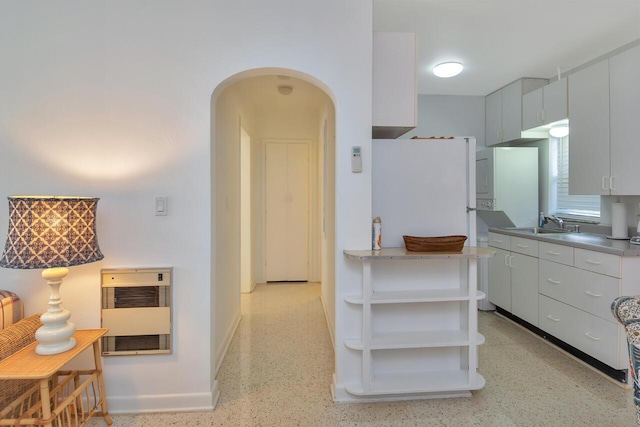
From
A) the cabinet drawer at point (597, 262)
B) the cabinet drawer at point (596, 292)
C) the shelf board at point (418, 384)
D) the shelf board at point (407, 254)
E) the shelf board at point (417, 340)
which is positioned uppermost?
the shelf board at point (407, 254)

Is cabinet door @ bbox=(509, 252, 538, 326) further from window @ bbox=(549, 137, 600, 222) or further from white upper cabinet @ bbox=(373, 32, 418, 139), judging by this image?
white upper cabinet @ bbox=(373, 32, 418, 139)

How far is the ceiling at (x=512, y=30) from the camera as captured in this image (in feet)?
7.36

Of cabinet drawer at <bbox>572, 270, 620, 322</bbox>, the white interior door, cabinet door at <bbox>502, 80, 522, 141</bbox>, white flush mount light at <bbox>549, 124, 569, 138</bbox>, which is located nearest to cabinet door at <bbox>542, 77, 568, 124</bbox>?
white flush mount light at <bbox>549, 124, 569, 138</bbox>

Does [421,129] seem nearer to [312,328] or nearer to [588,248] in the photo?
[588,248]

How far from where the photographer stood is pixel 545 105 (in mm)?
3168

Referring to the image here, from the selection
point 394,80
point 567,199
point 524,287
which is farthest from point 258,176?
point 567,199

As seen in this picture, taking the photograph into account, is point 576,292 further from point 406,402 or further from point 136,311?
point 136,311

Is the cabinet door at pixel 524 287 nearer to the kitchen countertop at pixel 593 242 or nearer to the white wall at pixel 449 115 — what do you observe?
the kitchen countertop at pixel 593 242

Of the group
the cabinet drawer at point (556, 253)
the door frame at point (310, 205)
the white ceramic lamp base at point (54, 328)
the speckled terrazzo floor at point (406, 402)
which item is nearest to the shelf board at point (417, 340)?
the speckled terrazzo floor at point (406, 402)

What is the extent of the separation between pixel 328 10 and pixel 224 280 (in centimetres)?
208

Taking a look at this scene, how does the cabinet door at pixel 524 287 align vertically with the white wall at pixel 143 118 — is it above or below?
below

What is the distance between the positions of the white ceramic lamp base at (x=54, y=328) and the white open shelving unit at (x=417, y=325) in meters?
1.43

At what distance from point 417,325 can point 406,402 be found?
0.45 m

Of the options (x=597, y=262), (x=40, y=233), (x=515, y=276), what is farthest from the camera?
(x=515, y=276)
